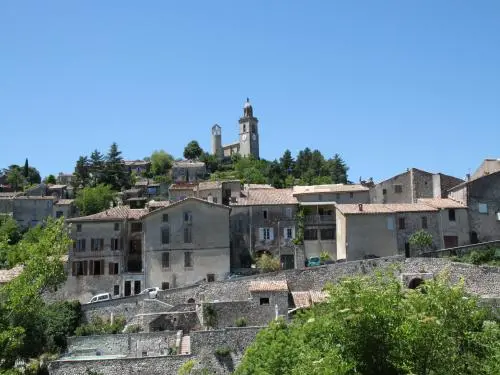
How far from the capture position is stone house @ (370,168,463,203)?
58.0 metres

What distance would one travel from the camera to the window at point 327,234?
54.5m

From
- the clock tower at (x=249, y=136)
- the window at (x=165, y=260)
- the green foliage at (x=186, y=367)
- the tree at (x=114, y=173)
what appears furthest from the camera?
the clock tower at (x=249, y=136)

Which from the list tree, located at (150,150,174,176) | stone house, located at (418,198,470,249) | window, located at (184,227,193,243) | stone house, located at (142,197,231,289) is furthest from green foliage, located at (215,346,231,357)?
tree, located at (150,150,174,176)

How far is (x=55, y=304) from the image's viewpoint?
4600 cm

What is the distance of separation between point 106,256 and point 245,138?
90860 millimetres

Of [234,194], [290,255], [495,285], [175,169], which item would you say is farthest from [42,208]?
[495,285]

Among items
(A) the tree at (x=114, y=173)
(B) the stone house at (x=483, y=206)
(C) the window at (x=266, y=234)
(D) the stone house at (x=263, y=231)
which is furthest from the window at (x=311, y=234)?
(A) the tree at (x=114, y=173)

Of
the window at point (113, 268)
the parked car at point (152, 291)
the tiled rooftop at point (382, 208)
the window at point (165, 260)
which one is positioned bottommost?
the parked car at point (152, 291)

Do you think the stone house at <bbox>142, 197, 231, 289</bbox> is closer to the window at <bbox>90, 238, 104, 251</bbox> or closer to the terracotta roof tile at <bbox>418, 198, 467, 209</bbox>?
the window at <bbox>90, 238, 104, 251</bbox>

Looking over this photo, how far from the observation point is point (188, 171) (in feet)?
369

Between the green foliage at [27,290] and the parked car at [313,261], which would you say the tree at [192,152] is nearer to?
the parked car at [313,261]

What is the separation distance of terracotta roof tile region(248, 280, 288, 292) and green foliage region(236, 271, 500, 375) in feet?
53.1

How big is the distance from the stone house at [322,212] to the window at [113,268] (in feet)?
50.7

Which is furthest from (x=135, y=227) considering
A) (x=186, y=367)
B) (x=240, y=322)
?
(x=186, y=367)
